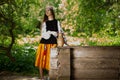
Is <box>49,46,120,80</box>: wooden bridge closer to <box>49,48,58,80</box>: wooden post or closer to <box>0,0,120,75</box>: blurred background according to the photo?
<box>49,48,58,80</box>: wooden post

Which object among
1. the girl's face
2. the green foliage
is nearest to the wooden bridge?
the girl's face

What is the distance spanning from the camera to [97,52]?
6676 millimetres

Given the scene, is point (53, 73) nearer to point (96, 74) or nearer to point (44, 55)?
point (96, 74)

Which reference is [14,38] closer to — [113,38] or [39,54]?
[39,54]

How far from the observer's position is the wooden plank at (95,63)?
6684 mm

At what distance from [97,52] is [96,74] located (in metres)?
0.38

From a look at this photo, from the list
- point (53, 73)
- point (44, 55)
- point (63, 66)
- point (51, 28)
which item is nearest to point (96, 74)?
point (63, 66)

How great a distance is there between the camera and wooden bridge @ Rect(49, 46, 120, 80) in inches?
262

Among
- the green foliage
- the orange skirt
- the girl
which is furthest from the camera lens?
the green foliage

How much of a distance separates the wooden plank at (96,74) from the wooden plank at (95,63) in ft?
0.22

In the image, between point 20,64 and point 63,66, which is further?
point 20,64

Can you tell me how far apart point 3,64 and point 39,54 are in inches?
91.5

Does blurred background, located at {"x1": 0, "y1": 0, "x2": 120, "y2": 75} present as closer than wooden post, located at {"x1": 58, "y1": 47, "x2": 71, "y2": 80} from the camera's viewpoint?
No

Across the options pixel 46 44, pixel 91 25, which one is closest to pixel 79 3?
pixel 91 25
